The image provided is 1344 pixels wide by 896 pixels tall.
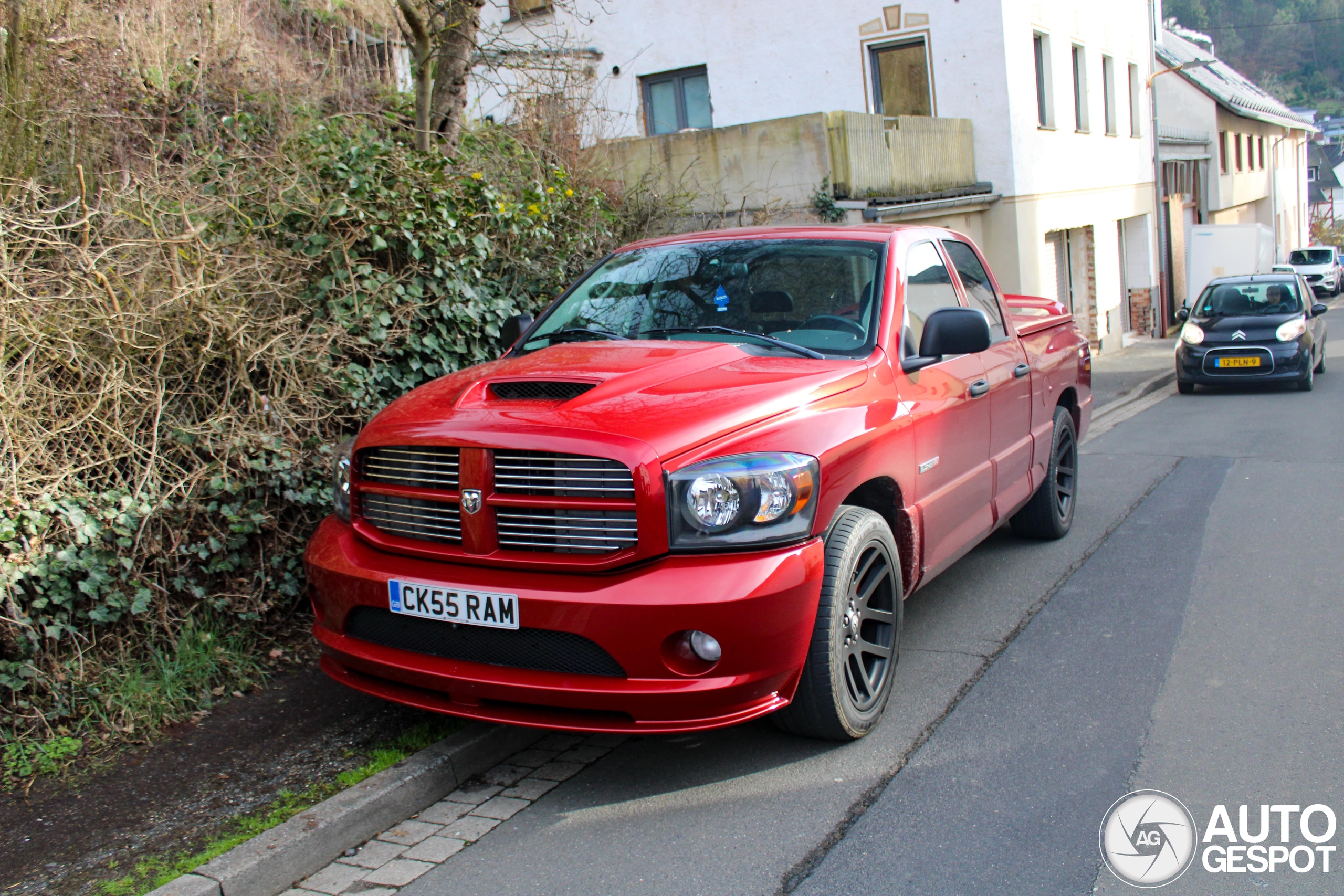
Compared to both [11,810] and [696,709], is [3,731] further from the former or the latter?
[696,709]

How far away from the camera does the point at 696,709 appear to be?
349cm

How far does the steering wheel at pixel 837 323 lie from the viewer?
4598 mm

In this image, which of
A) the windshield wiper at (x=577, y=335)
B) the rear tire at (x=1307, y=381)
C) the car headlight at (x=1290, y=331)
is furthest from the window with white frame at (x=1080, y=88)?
the windshield wiper at (x=577, y=335)

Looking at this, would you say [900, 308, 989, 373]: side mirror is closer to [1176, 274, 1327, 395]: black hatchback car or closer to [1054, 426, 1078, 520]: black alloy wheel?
[1054, 426, 1078, 520]: black alloy wheel

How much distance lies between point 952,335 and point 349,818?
286cm

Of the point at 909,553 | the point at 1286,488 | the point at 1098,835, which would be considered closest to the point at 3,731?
the point at 909,553

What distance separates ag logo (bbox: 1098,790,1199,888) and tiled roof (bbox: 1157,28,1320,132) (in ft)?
101

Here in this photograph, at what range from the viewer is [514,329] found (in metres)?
5.29

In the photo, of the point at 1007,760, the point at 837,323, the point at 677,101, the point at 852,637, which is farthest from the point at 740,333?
the point at 677,101

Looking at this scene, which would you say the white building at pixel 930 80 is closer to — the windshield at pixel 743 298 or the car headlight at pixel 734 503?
the windshield at pixel 743 298

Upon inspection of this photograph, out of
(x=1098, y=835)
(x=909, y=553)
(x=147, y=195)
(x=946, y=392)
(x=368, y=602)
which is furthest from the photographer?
(x=147, y=195)

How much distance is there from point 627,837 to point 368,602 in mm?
1192

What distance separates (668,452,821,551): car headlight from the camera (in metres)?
3.46

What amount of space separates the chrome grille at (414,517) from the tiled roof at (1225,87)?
3114 centimetres
